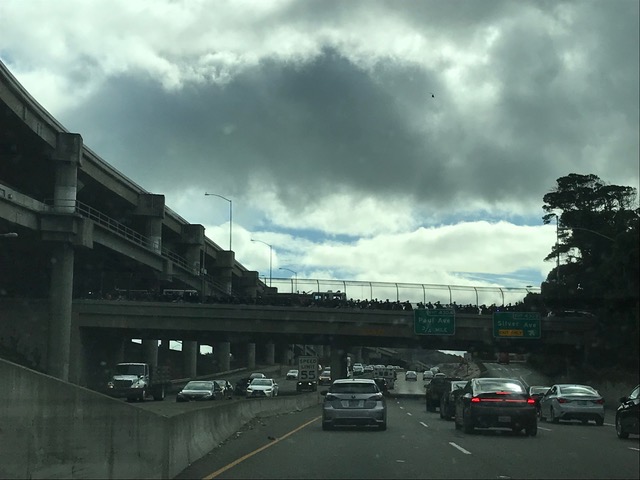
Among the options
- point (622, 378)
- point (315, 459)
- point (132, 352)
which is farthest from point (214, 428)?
point (132, 352)

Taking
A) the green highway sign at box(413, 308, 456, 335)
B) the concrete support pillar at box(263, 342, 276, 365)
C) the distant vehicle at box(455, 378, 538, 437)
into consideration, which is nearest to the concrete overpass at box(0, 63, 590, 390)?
the green highway sign at box(413, 308, 456, 335)

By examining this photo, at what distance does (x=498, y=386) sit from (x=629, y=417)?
134 inches

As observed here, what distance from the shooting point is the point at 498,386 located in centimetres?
2314

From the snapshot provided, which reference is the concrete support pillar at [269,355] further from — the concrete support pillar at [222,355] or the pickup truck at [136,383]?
the pickup truck at [136,383]

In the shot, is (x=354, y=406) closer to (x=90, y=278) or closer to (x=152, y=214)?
(x=152, y=214)

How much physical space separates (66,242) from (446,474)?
42267 millimetres

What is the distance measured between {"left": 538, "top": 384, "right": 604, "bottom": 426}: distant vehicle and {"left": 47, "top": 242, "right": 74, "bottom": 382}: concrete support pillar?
33.4 meters

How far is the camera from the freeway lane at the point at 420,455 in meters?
13.9

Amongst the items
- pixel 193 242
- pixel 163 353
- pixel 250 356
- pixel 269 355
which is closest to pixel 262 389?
pixel 193 242

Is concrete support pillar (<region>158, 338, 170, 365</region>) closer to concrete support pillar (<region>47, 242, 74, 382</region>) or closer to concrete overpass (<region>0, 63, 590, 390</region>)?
concrete overpass (<region>0, 63, 590, 390</region>)

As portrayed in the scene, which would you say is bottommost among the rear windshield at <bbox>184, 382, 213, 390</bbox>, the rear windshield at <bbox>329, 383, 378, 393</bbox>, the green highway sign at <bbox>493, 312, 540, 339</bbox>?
the rear windshield at <bbox>184, 382, 213, 390</bbox>

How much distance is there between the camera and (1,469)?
1377 centimetres

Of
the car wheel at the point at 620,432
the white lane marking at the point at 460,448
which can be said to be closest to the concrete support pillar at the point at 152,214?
the car wheel at the point at 620,432

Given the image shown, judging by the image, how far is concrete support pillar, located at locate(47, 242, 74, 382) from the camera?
175ft
